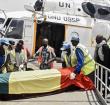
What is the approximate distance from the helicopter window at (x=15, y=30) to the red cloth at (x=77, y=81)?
10037 millimetres

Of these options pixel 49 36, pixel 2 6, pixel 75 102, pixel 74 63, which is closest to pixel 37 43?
pixel 49 36

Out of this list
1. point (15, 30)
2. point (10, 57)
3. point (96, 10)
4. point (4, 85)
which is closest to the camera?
point (4, 85)

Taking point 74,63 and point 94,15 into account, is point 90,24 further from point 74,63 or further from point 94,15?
point 74,63

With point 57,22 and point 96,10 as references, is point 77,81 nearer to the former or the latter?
point 57,22

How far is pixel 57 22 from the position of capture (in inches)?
811

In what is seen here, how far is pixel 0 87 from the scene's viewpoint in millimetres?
9172

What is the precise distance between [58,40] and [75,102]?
491 inches

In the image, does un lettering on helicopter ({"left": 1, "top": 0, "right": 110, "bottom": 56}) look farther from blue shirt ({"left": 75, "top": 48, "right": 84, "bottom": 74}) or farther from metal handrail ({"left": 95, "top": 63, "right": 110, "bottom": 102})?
blue shirt ({"left": 75, "top": 48, "right": 84, "bottom": 74})

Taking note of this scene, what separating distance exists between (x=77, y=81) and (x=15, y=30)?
1052 centimetres

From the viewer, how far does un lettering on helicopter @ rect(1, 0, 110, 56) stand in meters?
20.0

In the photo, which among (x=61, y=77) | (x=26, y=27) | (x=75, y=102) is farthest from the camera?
(x=26, y=27)

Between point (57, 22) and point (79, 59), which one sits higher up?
point (57, 22)

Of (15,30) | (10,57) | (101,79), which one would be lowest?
(101,79)

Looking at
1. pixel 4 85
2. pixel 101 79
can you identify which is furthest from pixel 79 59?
pixel 4 85
